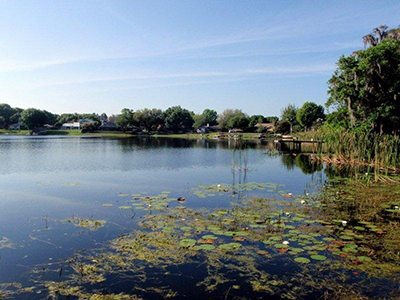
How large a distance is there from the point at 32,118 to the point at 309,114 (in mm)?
85171

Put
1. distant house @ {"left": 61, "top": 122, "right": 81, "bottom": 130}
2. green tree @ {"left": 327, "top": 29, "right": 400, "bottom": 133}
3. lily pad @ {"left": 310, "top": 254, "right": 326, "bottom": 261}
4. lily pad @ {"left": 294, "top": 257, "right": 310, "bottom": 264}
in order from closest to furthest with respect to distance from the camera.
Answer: lily pad @ {"left": 294, "top": 257, "right": 310, "bottom": 264}
lily pad @ {"left": 310, "top": 254, "right": 326, "bottom": 261}
green tree @ {"left": 327, "top": 29, "right": 400, "bottom": 133}
distant house @ {"left": 61, "top": 122, "right": 81, "bottom": 130}

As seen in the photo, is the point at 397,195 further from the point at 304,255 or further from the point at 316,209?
the point at 304,255

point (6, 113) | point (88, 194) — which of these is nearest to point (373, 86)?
point (88, 194)

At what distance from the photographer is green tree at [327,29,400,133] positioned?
2688 centimetres

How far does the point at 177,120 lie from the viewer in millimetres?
116312

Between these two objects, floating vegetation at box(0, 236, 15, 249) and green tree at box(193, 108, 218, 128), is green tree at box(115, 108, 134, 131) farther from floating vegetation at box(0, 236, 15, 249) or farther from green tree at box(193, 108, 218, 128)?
floating vegetation at box(0, 236, 15, 249)

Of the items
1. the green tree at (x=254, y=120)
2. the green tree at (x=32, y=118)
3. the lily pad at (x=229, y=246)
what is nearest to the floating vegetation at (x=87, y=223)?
the lily pad at (x=229, y=246)

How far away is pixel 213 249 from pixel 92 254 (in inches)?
117

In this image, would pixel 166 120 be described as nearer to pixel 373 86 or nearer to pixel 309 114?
pixel 309 114

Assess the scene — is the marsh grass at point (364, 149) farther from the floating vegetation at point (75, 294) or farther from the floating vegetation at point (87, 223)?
the floating vegetation at point (75, 294)

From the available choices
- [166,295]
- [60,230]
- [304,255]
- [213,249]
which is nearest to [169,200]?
[60,230]

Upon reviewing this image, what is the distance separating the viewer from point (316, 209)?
519 inches

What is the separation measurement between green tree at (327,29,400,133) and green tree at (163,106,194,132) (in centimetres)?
8675

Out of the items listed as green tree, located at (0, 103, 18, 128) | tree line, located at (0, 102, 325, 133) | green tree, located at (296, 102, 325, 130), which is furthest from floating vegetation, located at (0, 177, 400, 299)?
green tree, located at (0, 103, 18, 128)
